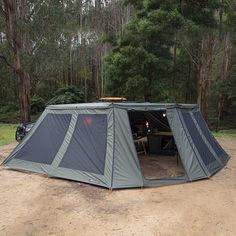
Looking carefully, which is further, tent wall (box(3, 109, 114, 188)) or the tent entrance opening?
the tent entrance opening

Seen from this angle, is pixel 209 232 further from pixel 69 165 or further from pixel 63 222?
pixel 69 165

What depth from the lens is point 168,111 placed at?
630 centimetres

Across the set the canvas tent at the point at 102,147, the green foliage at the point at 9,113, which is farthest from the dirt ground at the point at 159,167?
the green foliage at the point at 9,113

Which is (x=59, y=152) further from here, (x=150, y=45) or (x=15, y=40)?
(x=15, y=40)

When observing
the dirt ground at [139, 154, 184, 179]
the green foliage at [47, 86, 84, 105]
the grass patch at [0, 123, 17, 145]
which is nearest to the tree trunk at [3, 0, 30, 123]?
the grass patch at [0, 123, 17, 145]

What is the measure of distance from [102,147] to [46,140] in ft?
4.44

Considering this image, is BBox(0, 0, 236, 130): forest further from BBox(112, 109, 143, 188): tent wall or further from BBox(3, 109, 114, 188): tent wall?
BBox(112, 109, 143, 188): tent wall

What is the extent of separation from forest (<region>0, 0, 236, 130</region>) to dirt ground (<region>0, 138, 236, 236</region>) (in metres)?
7.41

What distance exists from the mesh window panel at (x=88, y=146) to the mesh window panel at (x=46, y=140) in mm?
314

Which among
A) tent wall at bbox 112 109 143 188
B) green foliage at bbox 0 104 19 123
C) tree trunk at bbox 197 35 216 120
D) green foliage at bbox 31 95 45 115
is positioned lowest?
green foliage at bbox 0 104 19 123

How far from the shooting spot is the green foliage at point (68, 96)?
20219 mm

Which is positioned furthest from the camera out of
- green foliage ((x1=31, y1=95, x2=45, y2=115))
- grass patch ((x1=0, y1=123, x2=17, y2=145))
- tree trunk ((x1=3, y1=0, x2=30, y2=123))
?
green foliage ((x1=31, y1=95, x2=45, y2=115))

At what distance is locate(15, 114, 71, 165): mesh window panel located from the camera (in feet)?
20.8

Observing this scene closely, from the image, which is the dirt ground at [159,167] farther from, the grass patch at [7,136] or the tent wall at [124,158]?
the grass patch at [7,136]
